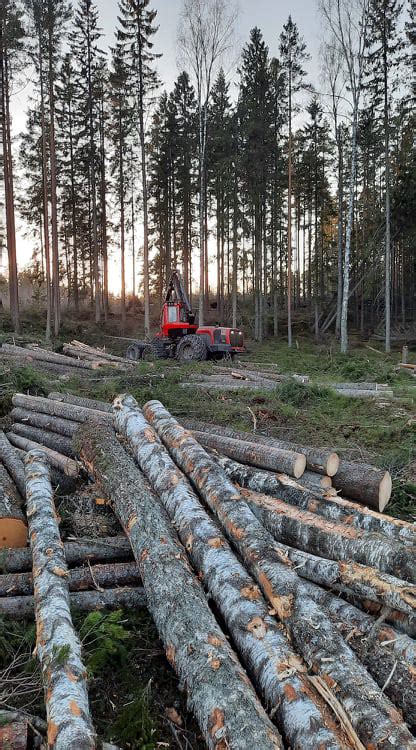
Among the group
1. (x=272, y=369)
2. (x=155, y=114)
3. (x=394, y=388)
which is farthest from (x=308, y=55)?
(x=394, y=388)

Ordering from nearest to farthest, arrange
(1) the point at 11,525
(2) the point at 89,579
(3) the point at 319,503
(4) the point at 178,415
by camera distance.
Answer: (2) the point at 89,579 → (1) the point at 11,525 → (3) the point at 319,503 → (4) the point at 178,415

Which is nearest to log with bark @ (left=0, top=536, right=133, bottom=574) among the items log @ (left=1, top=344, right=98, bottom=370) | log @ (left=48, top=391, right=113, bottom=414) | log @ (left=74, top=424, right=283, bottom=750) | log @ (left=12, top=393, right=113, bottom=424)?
log @ (left=74, top=424, right=283, bottom=750)

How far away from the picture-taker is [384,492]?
4805 mm

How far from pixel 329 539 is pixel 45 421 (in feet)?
16.9

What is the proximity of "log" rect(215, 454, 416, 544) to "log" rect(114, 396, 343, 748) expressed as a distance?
2.73ft

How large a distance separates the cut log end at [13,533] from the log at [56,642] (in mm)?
209

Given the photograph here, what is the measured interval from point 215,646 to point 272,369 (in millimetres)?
13139

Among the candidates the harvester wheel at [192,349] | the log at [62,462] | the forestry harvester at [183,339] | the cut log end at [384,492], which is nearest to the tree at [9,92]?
the forestry harvester at [183,339]

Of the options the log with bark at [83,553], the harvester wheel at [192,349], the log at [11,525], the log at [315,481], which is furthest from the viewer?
the harvester wheel at [192,349]

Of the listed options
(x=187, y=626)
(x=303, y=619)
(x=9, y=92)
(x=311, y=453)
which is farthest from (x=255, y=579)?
(x=9, y=92)

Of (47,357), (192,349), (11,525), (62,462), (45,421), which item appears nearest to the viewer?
(11,525)

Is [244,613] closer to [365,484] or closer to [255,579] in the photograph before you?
[255,579]

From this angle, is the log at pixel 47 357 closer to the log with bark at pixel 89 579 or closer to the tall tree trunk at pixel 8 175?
the tall tree trunk at pixel 8 175

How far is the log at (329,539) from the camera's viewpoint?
348 cm
